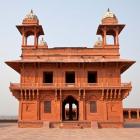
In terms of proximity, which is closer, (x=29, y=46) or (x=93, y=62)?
(x=93, y=62)

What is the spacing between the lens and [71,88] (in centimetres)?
2820

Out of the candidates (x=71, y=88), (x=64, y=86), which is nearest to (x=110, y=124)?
(x=71, y=88)

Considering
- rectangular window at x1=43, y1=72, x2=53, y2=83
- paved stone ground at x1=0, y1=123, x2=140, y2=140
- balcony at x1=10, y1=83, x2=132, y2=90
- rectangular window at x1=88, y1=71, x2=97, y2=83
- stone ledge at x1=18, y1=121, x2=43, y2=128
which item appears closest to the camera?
paved stone ground at x1=0, y1=123, x2=140, y2=140

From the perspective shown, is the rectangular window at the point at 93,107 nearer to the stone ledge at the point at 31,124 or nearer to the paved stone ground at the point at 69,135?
the stone ledge at the point at 31,124

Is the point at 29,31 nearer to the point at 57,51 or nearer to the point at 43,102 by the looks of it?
the point at 57,51

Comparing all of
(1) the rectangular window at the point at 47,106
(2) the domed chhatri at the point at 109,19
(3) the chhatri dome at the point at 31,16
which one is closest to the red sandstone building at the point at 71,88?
(1) the rectangular window at the point at 47,106

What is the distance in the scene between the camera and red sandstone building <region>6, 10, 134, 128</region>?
28.0 meters

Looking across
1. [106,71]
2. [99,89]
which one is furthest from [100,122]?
[106,71]

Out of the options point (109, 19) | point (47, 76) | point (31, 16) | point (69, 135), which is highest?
point (31, 16)

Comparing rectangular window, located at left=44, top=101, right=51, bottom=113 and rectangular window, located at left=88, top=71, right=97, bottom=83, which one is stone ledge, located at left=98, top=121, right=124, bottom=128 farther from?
rectangular window, located at left=88, top=71, right=97, bottom=83

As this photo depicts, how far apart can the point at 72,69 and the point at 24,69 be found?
4.85 m

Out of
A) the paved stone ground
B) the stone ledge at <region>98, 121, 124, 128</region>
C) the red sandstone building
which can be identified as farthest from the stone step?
the paved stone ground

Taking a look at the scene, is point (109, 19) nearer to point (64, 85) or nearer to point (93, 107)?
point (64, 85)

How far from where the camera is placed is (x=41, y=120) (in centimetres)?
2798
